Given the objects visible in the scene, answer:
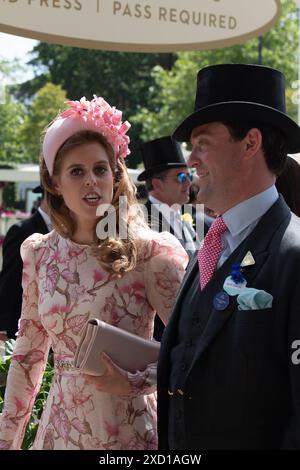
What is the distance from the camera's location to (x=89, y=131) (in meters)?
2.86

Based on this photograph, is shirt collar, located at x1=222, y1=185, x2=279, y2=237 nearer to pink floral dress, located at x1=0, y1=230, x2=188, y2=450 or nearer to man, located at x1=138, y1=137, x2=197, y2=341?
pink floral dress, located at x1=0, y1=230, x2=188, y2=450

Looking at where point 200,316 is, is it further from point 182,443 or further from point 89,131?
point 89,131

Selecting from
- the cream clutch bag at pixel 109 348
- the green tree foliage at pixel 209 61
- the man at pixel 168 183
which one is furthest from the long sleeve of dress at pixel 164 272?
the green tree foliage at pixel 209 61

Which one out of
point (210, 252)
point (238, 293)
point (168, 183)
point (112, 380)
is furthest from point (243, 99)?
point (168, 183)

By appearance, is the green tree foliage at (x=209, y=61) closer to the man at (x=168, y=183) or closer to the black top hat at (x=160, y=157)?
the black top hat at (x=160, y=157)

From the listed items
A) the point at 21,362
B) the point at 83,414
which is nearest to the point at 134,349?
the point at 83,414

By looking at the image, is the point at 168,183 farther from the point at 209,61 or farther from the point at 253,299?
the point at 209,61

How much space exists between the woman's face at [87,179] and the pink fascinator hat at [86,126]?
0.06 metres

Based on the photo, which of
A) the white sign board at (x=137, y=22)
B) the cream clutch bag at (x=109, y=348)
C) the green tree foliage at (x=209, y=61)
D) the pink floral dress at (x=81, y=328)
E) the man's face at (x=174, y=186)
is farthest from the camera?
the green tree foliage at (x=209, y=61)

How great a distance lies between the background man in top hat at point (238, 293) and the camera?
6.54 feet

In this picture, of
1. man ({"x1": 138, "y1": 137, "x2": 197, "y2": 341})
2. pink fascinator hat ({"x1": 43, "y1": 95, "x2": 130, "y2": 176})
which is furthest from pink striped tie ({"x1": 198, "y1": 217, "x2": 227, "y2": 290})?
man ({"x1": 138, "y1": 137, "x2": 197, "y2": 341})

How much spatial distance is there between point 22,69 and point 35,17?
106 feet

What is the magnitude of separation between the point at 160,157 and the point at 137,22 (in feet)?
12.0

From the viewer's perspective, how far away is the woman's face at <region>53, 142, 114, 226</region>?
2814mm
